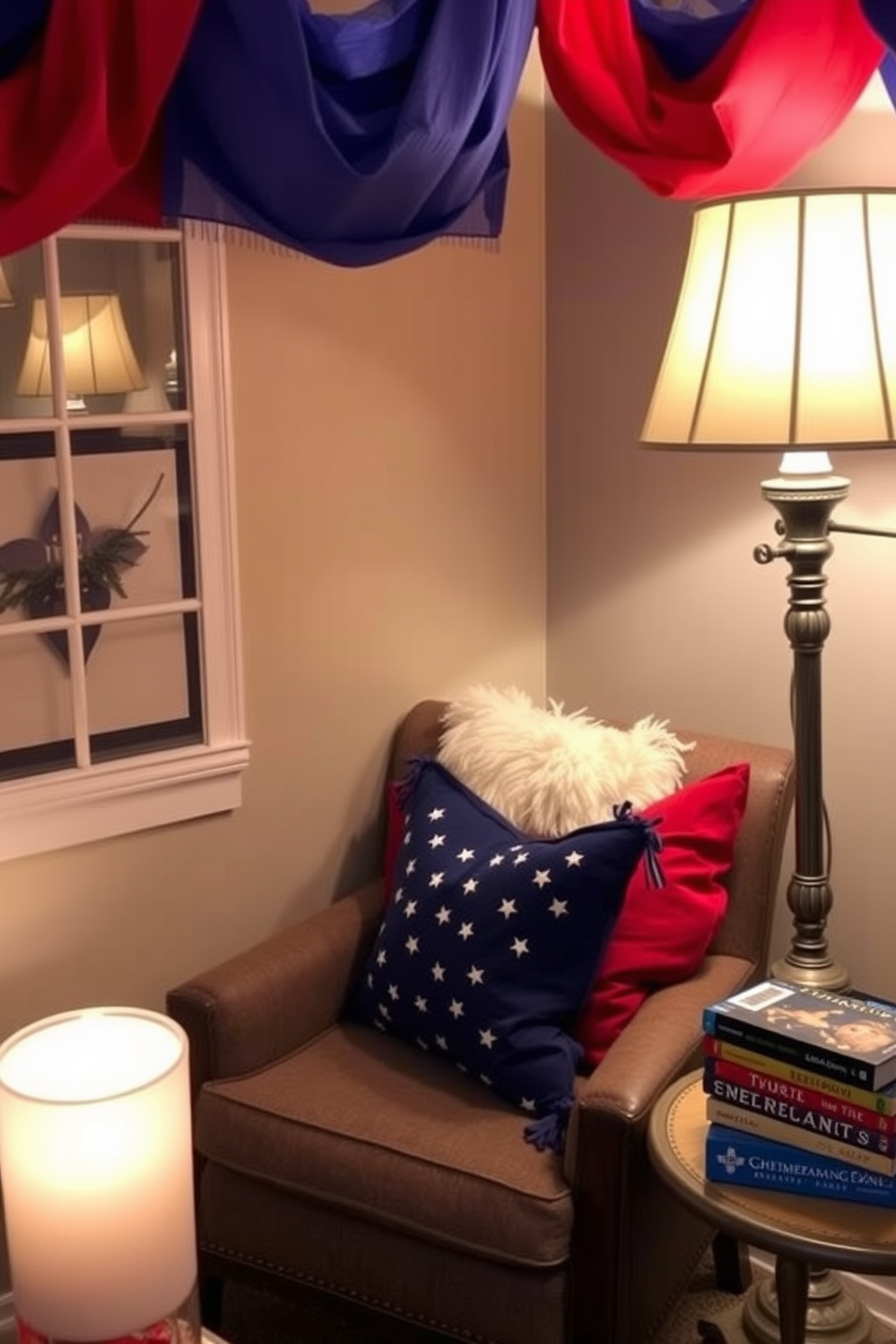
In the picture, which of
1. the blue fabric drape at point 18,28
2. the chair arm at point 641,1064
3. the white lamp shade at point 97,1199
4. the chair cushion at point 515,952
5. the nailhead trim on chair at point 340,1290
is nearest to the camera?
the blue fabric drape at point 18,28

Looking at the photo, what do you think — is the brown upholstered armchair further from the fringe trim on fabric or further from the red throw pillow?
the fringe trim on fabric

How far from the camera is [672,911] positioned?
2.28 m

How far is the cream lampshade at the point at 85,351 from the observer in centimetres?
228

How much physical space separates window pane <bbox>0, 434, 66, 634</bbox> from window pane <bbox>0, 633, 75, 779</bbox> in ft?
0.17

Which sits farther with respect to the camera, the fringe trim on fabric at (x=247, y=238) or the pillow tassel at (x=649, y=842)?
the pillow tassel at (x=649, y=842)

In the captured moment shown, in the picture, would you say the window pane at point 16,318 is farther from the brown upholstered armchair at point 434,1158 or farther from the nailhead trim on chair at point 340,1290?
the nailhead trim on chair at point 340,1290

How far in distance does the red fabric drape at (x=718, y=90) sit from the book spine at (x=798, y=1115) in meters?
1.25

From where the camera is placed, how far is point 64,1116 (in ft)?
6.02

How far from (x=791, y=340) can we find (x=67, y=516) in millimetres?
1110

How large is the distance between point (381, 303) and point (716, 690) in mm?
895

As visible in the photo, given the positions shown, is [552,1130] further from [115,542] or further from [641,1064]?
[115,542]

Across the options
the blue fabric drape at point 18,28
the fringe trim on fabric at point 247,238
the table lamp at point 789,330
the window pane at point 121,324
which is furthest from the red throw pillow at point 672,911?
the blue fabric drape at point 18,28

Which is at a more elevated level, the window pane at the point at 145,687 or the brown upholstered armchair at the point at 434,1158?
the window pane at the point at 145,687

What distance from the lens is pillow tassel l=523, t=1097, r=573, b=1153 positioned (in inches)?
81.4
